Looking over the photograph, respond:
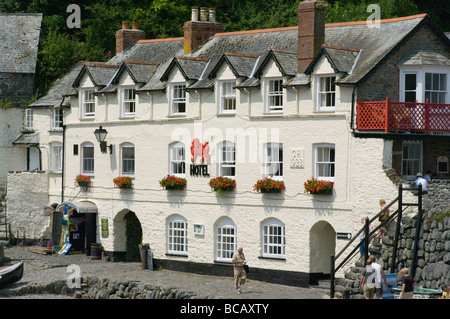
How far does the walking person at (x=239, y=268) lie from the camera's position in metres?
→ 34.0

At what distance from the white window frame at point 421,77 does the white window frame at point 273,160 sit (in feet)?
16.7

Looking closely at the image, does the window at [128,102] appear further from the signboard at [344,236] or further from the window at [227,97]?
the signboard at [344,236]

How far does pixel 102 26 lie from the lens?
5731cm

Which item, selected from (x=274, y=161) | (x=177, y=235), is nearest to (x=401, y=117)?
(x=274, y=161)

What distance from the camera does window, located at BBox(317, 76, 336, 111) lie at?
121ft

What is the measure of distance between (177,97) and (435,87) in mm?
11099

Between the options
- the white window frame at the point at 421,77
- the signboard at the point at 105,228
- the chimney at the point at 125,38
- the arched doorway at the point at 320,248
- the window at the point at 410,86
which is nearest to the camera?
the white window frame at the point at 421,77

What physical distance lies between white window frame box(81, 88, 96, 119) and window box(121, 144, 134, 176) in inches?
105

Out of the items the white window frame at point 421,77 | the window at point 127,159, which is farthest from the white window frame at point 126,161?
the white window frame at point 421,77

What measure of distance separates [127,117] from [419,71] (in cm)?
1364

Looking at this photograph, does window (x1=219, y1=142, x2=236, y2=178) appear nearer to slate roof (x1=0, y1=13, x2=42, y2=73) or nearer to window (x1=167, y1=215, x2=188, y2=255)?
window (x1=167, y1=215, x2=188, y2=255)

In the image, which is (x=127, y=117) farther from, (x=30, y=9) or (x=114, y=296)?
(x=30, y=9)

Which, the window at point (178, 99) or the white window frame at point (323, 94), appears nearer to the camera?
the white window frame at point (323, 94)

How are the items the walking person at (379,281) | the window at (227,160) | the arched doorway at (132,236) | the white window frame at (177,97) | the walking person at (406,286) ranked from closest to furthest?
the walking person at (406,286)
the walking person at (379,281)
the window at (227,160)
the white window frame at (177,97)
the arched doorway at (132,236)
